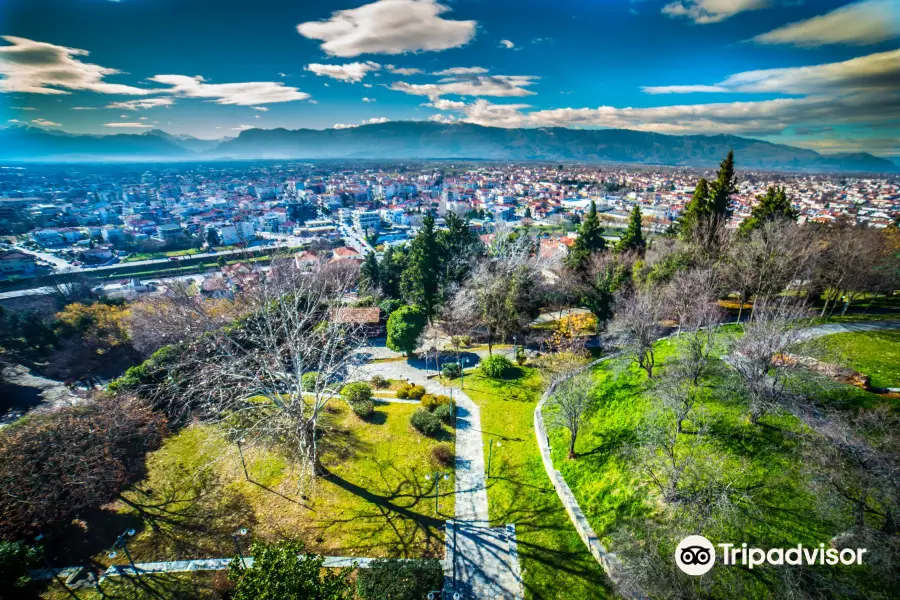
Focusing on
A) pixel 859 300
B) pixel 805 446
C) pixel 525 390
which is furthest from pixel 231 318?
pixel 859 300

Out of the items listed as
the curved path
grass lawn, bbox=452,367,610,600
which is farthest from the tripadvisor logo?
grass lawn, bbox=452,367,610,600

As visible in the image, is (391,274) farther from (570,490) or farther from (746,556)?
(746,556)

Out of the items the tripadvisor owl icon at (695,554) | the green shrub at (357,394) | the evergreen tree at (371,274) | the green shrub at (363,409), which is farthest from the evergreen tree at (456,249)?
the tripadvisor owl icon at (695,554)

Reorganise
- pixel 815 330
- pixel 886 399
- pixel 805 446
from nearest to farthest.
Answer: pixel 805 446, pixel 886 399, pixel 815 330

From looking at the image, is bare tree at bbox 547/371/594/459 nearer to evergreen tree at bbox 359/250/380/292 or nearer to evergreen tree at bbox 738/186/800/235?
evergreen tree at bbox 738/186/800/235

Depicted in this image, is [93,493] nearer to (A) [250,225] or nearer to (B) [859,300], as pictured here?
(B) [859,300]

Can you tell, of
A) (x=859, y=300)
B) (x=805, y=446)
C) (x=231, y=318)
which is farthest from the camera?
(x=231, y=318)
